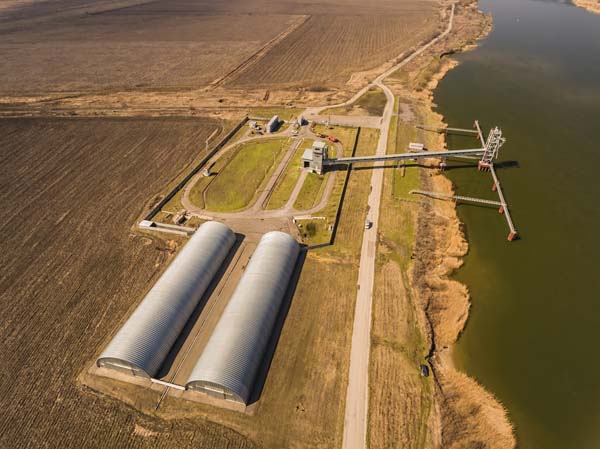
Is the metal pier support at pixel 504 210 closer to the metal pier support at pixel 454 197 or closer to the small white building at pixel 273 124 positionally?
the metal pier support at pixel 454 197

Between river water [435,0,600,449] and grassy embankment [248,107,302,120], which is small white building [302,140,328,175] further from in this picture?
river water [435,0,600,449]

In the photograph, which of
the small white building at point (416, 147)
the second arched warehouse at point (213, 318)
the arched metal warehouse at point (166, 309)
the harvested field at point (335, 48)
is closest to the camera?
the second arched warehouse at point (213, 318)

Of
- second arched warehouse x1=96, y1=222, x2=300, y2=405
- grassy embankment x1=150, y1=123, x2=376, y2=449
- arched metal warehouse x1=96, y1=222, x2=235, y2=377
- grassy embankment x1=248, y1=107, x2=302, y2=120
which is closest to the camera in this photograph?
grassy embankment x1=150, y1=123, x2=376, y2=449

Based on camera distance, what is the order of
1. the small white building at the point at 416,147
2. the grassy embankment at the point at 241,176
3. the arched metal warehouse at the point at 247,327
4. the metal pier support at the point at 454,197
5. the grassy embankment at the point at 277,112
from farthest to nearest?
the grassy embankment at the point at 277,112, the small white building at the point at 416,147, the grassy embankment at the point at 241,176, the metal pier support at the point at 454,197, the arched metal warehouse at the point at 247,327

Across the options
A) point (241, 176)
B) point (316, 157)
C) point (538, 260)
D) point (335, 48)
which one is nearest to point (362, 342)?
point (538, 260)

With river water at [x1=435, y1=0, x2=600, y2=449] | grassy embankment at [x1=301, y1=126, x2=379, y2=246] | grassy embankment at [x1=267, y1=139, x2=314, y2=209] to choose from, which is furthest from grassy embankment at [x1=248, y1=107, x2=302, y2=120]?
river water at [x1=435, y1=0, x2=600, y2=449]

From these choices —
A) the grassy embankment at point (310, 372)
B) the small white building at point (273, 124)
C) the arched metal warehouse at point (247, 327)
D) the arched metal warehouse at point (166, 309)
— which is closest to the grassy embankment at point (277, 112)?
the small white building at point (273, 124)

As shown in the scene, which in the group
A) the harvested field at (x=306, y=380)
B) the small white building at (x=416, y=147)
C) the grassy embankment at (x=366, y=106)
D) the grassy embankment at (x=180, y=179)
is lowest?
the harvested field at (x=306, y=380)

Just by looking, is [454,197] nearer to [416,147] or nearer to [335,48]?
[416,147]
